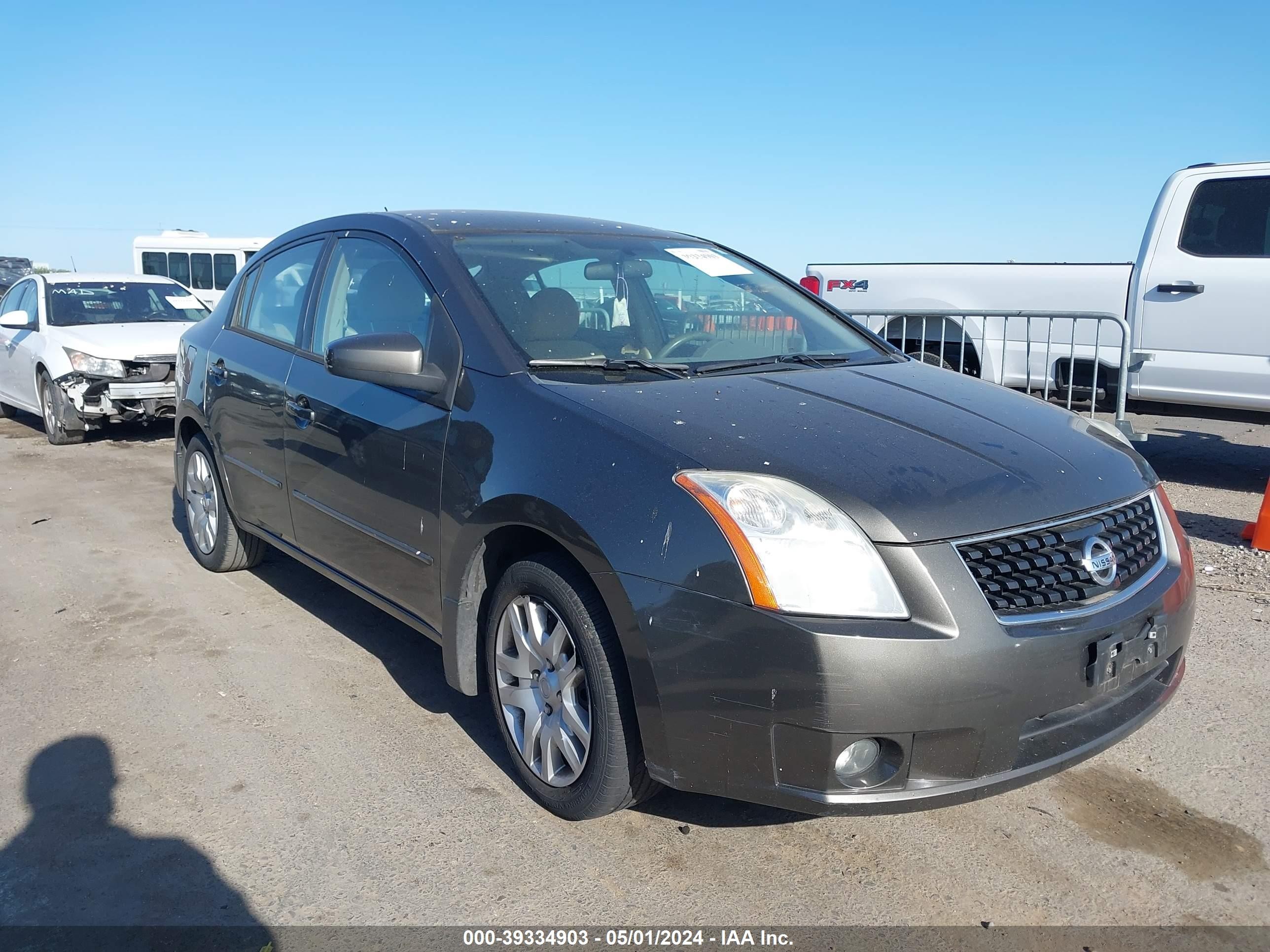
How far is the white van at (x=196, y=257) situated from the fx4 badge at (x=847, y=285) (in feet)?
60.2

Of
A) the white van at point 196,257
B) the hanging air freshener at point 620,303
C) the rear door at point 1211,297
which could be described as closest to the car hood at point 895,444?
the hanging air freshener at point 620,303

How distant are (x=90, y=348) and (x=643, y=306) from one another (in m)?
7.92

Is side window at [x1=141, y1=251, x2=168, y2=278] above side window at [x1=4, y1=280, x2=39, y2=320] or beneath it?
above

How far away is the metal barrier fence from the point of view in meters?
6.96

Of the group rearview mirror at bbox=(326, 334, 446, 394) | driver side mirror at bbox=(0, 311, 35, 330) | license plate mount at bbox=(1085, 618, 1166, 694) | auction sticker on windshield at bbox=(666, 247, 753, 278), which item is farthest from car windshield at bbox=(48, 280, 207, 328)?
license plate mount at bbox=(1085, 618, 1166, 694)

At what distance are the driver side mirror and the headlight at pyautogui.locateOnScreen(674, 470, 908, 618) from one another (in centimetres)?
979

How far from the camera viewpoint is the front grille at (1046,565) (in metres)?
2.40

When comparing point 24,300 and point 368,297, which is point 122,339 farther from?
point 368,297

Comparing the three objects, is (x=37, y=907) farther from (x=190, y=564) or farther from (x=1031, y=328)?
(x=1031, y=328)

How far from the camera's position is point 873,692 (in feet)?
7.47

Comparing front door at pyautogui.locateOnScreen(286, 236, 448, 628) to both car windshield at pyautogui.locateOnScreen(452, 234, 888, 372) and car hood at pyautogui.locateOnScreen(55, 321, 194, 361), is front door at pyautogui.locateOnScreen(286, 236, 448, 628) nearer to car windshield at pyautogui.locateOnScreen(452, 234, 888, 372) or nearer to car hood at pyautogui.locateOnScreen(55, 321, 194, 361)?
car windshield at pyautogui.locateOnScreen(452, 234, 888, 372)

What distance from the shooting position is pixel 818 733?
231 centimetres

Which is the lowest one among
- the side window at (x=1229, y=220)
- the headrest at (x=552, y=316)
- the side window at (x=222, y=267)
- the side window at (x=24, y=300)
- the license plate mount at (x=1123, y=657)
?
the license plate mount at (x=1123, y=657)

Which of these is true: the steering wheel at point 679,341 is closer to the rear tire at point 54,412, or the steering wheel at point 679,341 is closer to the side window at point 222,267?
the rear tire at point 54,412
